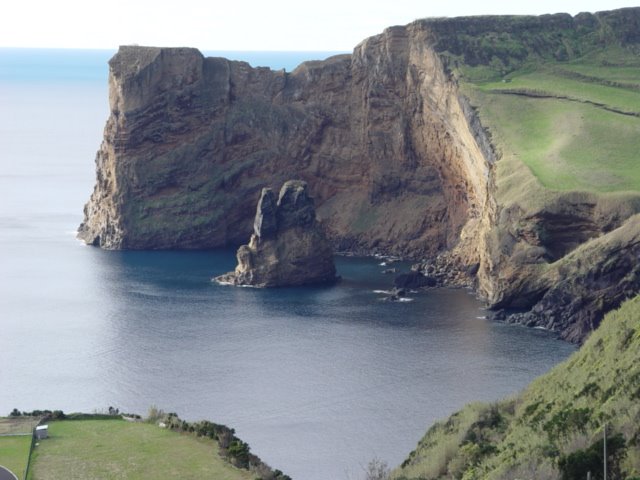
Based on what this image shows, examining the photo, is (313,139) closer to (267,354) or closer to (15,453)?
(267,354)

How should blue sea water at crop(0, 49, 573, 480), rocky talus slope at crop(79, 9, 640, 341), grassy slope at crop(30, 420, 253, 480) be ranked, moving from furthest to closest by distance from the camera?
rocky talus slope at crop(79, 9, 640, 341) → blue sea water at crop(0, 49, 573, 480) → grassy slope at crop(30, 420, 253, 480)

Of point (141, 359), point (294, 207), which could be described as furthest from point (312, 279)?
point (141, 359)

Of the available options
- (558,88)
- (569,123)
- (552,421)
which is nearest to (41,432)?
(552,421)

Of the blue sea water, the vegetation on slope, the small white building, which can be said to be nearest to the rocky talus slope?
the vegetation on slope

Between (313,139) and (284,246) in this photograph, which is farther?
(313,139)

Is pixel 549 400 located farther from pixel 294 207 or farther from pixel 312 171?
pixel 312 171

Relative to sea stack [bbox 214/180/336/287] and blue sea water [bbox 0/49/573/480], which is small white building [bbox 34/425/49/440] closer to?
blue sea water [bbox 0/49/573/480]
